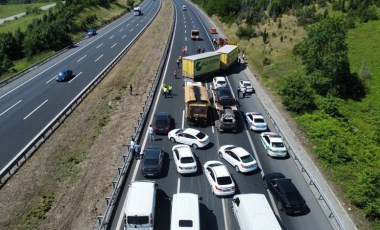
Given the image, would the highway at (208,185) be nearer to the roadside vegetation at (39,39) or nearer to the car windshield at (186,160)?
the car windshield at (186,160)

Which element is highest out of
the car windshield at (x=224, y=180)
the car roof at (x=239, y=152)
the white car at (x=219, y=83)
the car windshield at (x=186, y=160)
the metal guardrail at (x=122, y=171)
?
the white car at (x=219, y=83)

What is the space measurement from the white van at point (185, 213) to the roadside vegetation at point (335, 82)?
10954 millimetres

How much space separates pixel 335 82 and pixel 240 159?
88.9 feet

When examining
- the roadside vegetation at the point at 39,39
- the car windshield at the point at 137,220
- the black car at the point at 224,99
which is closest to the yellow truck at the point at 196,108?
the black car at the point at 224,99

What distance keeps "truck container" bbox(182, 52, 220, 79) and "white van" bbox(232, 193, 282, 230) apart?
85.8ft

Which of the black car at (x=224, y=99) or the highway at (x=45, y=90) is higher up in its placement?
the black car at (x=224, y=99)

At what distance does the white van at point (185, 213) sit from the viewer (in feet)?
66.5

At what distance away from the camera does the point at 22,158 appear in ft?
99.2

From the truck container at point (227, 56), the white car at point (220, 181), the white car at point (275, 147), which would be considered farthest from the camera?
the truck container at point (227, 56)

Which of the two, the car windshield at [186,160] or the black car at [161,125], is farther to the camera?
the black car at [161,125]

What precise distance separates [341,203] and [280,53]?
43.0m

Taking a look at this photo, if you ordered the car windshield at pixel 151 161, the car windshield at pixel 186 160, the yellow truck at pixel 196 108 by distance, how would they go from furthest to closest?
the yellow truck at pixel 196 108, the car windshield at pixel 186 160, the car windshield at pixel 151 161

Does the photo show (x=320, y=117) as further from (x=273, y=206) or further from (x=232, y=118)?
(x=273, y=206)

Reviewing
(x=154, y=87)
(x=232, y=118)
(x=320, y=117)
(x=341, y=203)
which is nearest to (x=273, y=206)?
(x=341, y=203)
